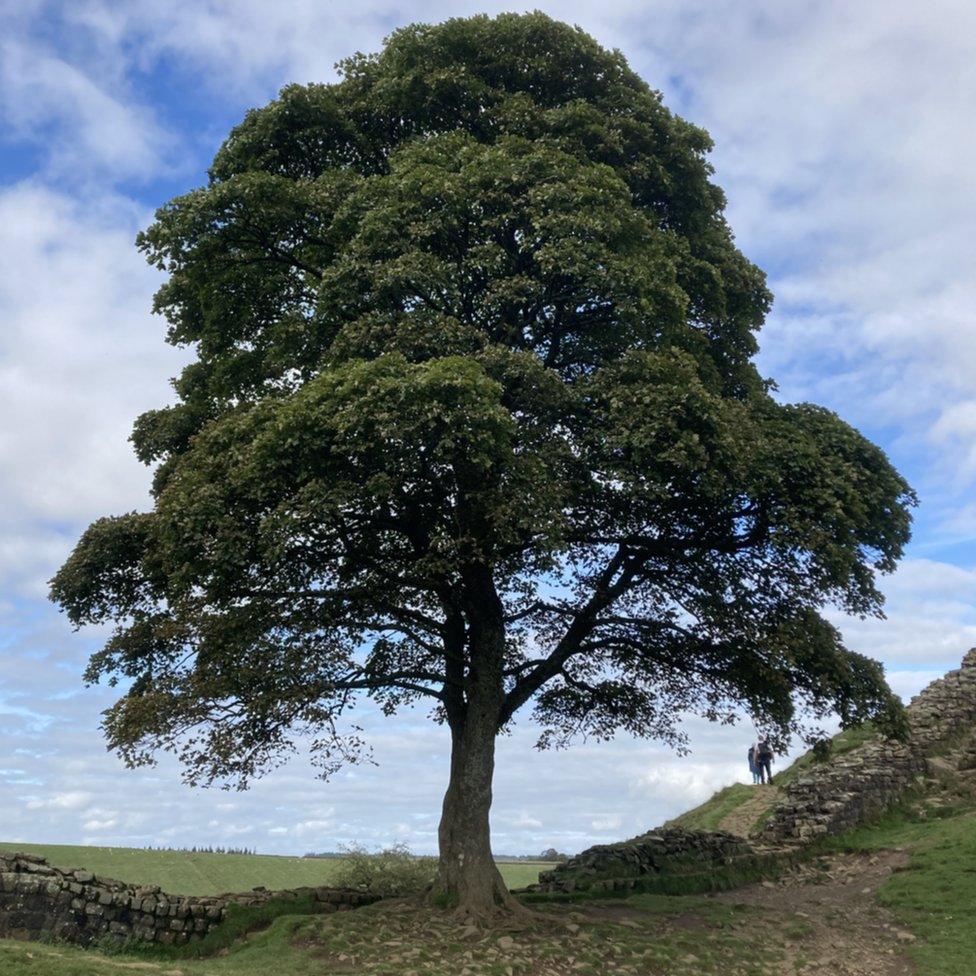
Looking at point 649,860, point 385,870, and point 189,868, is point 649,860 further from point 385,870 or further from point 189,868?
point 189,868

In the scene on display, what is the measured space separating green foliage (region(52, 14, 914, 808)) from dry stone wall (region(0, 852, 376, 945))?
2.68m

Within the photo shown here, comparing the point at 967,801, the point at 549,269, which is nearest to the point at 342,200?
the point at 549,269

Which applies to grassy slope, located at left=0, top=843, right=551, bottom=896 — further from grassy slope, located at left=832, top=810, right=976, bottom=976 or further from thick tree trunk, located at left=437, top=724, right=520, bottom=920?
grassy slope, located at left=832, top=810, right=976, bottom=976

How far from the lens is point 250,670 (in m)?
16.6

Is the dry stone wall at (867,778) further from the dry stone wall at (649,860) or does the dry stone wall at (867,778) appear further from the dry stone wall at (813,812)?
the dry stone wall at (649,860)

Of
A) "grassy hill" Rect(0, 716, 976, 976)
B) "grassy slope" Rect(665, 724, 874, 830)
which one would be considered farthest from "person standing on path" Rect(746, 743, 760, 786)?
"grassy hill" Rect(0, 716, 976, 976)

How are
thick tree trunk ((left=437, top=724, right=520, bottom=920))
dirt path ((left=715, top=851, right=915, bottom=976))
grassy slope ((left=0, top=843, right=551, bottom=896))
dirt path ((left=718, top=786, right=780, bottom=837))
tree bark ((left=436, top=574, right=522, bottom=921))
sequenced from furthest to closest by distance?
1. dirt path ((left=718, top=786, right=780, bottom=837))
2. grassy slope ((left=0, top=843, right=551, bottom=896))
3. tree bark ((left=436, top=574, right=522, bottom=921))
4. thick tree trunk ((left=437, top=724, right=520, bottom=920))
5. dirt path ((left=715, top=851, right=915, bottom=976))

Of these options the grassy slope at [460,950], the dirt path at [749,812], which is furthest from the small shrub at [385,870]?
the dirt path at [749,812]

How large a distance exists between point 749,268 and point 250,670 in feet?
46.0

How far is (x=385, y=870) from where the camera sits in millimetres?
23516

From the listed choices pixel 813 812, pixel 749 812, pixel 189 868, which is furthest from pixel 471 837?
pixel 749 812

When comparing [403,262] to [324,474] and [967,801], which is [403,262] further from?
[967,801]

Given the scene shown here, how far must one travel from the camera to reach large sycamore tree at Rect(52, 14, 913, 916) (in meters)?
15.9

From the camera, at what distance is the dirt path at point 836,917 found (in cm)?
1658
